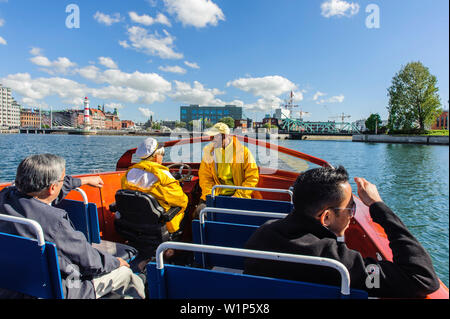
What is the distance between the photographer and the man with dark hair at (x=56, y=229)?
1.36 m

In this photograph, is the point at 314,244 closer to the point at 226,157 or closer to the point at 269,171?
the point at 226,157

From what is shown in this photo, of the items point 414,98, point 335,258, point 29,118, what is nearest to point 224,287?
point 335,258

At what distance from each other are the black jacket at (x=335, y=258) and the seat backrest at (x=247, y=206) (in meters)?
0.99

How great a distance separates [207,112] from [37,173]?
103 meters

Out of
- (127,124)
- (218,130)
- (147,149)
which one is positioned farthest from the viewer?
(127,124)

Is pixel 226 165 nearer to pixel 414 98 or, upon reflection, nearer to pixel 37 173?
pixel 37 173

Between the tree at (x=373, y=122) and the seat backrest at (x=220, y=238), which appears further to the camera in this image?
the tree at (x=373, y=122)

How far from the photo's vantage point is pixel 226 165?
3490mm

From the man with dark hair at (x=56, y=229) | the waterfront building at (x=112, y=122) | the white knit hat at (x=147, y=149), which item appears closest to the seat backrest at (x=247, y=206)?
the white knit hat at (x=147, y=149)

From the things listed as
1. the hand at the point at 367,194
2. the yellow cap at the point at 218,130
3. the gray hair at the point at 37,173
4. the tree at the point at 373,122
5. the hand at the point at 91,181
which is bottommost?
the hand at the point at 91,181

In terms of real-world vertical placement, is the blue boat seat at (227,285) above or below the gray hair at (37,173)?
below

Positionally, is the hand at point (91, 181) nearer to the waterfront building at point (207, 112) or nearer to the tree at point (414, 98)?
the tree at point (414, 98)
